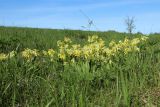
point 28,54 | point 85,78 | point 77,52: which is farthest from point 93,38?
point 85,78

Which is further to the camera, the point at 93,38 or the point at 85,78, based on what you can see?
the point at 93,38

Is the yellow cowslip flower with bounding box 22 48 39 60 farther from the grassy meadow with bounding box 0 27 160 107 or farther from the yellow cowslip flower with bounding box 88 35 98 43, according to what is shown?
the yellow cowslip flower with bounding box 88 35 98 43

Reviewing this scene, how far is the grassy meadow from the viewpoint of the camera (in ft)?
13.8

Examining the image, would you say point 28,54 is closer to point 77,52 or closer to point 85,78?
point 77,52

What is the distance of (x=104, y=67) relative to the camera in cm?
536

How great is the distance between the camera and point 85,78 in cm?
481

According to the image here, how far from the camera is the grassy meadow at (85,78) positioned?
420 centimetres

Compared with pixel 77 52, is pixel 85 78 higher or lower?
lower

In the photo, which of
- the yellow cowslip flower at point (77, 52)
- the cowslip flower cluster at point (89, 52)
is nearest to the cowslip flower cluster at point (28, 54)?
the cowslip flower cluster at point (89, 52)

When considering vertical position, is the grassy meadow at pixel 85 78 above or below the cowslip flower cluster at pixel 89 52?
below

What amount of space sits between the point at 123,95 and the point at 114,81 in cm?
79

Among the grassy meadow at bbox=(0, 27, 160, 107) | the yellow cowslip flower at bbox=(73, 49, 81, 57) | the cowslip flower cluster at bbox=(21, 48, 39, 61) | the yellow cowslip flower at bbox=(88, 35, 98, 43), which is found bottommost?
the grassy meadow at bbox=(0, 27, 160, 107)

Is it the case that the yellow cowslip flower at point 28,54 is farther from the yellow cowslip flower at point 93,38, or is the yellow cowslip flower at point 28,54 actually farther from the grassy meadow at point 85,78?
the yellow cowslip flower at point 93,38

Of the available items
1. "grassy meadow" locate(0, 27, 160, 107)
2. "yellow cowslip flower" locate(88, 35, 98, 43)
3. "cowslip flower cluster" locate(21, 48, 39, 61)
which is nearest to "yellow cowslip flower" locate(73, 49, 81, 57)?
"grassy meadow" locate(0, 27, 160, 107)
